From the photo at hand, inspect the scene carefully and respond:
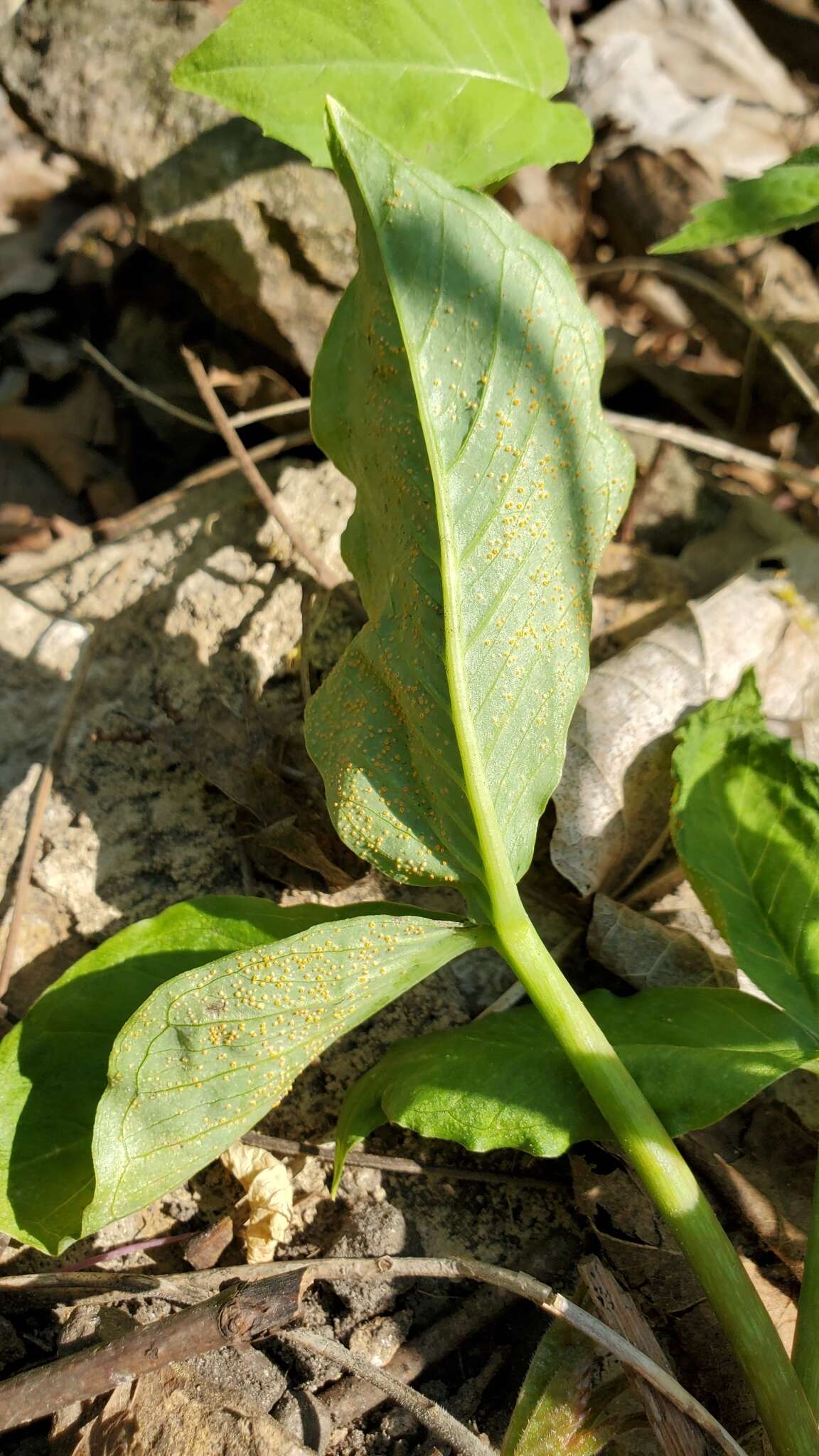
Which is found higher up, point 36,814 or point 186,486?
point 186,486

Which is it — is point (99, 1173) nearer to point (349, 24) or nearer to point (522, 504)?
point (522, 504)

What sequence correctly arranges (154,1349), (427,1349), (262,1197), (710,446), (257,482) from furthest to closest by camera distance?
1. (710,446)
2. (257,482)
3. (262,1197)
4. (427,1349)
5. (154,1349)

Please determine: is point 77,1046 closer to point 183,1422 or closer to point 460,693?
point 183,1422

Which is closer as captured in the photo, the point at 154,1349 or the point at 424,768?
the point at 154,1349

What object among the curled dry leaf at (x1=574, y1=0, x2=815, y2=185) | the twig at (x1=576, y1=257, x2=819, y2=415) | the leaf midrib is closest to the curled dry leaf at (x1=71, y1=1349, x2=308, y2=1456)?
the leaf midrib

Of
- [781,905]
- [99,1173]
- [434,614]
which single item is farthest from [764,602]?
[99,1173]

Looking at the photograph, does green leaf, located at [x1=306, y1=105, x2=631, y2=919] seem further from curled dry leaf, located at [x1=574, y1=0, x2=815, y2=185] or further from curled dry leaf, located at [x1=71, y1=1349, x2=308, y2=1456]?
curled dry leaf, located at [x1=574, y1=0, x2=815, y2=185]

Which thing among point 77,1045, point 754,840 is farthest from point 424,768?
point 77,1045
